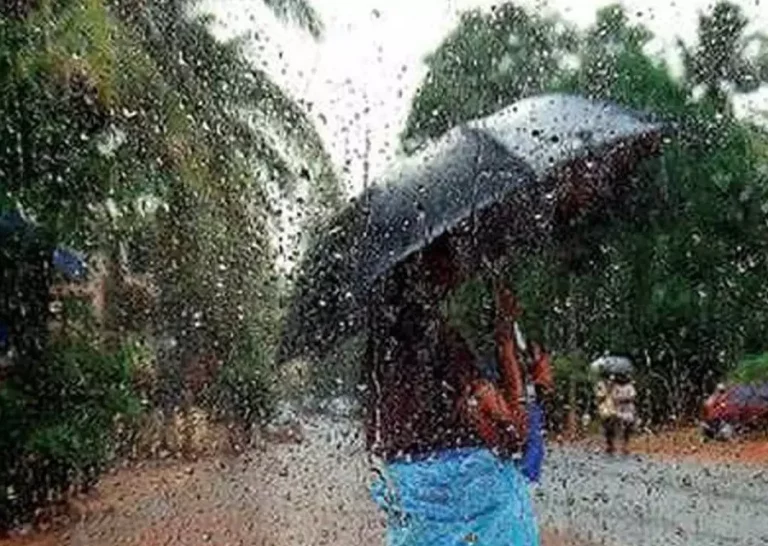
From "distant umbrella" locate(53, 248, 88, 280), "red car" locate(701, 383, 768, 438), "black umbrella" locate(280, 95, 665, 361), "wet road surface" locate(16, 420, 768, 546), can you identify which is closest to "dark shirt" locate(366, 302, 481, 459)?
"black umbrella" locate(280, 95, 665, 361)

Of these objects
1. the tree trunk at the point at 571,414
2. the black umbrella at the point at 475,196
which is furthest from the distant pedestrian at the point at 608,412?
the black umbrella at the point at 475,196

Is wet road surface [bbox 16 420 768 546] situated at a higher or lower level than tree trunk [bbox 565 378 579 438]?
lower

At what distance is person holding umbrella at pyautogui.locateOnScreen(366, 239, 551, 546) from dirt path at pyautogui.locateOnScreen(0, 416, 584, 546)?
18.3 ft

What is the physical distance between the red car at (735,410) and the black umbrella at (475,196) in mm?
16257

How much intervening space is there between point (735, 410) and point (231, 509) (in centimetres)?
931

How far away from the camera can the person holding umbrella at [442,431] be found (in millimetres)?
3170

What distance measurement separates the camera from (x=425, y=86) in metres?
23.8

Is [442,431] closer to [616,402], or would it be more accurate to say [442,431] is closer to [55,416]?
[55,416]

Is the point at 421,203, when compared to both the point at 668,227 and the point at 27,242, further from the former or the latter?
the point at 668,227

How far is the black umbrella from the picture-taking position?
3.44 metres

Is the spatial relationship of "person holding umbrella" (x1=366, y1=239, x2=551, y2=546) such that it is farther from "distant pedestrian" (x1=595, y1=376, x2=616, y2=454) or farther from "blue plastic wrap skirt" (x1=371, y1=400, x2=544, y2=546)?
"distant pedestrian" (x1=595, y1=376, x2=616, y2=454)

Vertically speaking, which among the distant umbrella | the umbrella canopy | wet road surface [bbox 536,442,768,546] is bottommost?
→ wet road surface [bbox 536,442,768,546]

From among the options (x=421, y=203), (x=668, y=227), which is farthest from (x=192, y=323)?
(x=421, y=203)

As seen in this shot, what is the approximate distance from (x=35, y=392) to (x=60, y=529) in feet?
3.32
